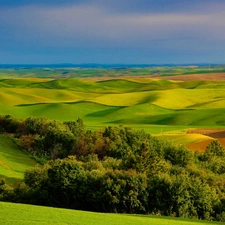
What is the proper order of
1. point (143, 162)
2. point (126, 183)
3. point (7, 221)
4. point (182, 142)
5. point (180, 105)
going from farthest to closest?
1. point (180, 105)
2. point (182, 142)
3. point (143, 162)
4. point (126, 183)
5. point (7, 221)

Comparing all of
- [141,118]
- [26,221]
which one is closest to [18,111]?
[141,118]

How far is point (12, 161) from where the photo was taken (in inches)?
2099

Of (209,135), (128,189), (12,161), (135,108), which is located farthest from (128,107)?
(128,189)

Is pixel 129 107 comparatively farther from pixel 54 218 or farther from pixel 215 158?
pixel 54 218

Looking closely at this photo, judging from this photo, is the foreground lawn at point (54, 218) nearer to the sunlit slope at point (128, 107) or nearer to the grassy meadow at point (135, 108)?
the grassy meadow at point (135, 108)

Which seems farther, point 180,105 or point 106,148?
point 180,105

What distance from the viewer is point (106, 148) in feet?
175

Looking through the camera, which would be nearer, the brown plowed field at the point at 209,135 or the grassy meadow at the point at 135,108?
the brown plowed field at the point at 209,135

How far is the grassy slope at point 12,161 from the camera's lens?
1789 inches

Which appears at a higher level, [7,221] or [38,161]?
[7,221]

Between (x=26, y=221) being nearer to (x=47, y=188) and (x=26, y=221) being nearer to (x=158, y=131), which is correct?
(x=47, y=188)

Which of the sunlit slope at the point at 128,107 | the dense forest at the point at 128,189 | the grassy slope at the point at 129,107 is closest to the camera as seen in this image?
the dense forest at the point at 128,189

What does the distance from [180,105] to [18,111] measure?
41.5 m

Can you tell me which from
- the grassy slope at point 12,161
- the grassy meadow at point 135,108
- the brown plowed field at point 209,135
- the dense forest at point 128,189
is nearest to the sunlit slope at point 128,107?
the grassy meadow at point 135,108
